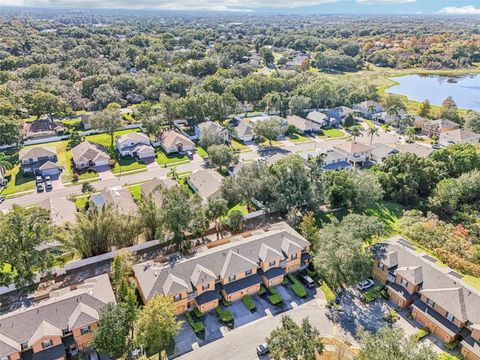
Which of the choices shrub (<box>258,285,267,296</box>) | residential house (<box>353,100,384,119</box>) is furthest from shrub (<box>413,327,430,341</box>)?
residential house (<box>353,100,384,119</box>)

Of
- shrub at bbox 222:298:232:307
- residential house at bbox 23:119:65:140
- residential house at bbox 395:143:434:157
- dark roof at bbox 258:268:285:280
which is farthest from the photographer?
residential house at bbox 23:119:65:140

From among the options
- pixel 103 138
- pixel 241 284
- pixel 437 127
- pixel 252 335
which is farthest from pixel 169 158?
pixel 437 127

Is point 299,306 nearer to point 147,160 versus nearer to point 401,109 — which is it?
point 147,160

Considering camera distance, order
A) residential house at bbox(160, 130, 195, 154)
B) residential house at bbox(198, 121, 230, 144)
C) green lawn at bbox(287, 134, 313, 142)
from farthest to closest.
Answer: green lawn at bbox(287, 134, 313, 142), residential house at bbox(198, 121, 230, 144), residential house at bbox(160, 130, 195, 154)

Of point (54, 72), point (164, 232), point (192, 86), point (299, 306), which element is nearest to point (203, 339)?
point (299, 306)

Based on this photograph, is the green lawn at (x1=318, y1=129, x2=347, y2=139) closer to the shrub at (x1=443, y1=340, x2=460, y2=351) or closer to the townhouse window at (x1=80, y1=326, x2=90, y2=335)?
the shrub at (x1=443, y1=340, x2=460, y2=351)

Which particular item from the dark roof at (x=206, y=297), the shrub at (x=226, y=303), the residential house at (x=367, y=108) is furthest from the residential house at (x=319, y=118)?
the dark roof at (x=206, y=297)

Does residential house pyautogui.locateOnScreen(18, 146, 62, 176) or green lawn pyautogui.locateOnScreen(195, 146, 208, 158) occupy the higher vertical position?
residential house pyautogui.locateOnScreen(18, 146, 62, 176)
